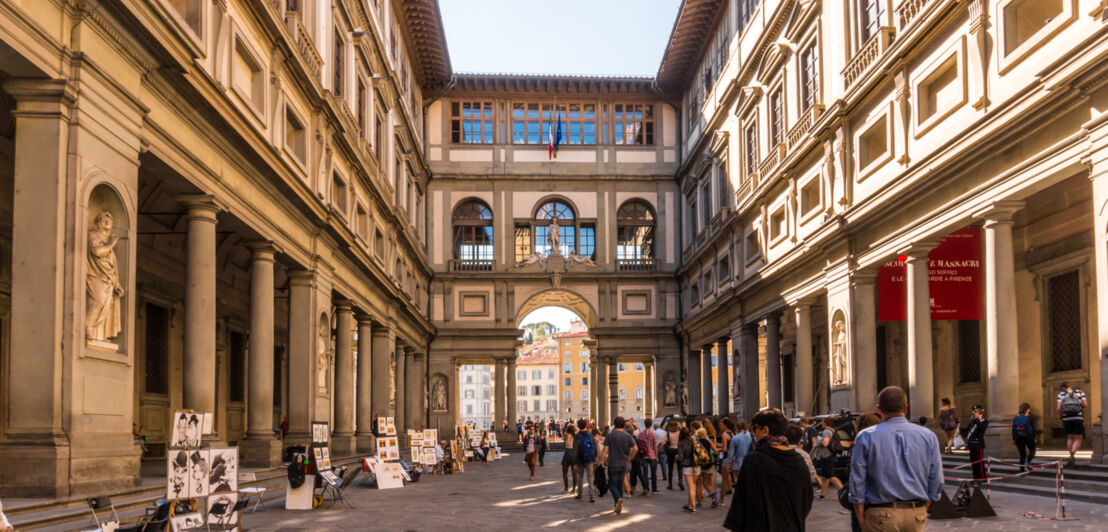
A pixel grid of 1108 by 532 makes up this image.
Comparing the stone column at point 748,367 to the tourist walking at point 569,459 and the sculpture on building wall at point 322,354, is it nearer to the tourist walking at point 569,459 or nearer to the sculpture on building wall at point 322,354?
the tourist walking at point 569,459

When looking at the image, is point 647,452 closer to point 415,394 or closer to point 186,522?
point 186,522

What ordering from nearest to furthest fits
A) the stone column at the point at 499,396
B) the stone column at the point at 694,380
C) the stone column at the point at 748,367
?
the stone column at the point at 748,367, the stone column at the point at 694,380, the stone column at the point at 499,396

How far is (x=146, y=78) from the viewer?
13.8 m

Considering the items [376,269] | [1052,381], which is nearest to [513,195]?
[376,269]

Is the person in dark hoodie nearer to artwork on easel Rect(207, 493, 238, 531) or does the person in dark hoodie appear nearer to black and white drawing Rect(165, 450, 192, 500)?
black and white drawing Rect(165, 450, 192, 500)

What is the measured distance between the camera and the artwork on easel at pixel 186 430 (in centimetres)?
1134

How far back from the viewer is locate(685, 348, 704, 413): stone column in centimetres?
4809

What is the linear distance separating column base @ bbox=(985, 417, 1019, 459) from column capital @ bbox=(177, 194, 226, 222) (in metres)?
13.9

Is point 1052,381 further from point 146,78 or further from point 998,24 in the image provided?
point 146,78

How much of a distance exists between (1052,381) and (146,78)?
20.7m

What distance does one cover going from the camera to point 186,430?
11.5m

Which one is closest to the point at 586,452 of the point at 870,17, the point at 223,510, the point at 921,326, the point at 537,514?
the point at 537,514

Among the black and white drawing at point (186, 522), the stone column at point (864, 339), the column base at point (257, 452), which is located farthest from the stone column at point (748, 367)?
the black and white drawing at point (186, 522)

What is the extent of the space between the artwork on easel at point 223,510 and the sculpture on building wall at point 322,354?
1311cm
